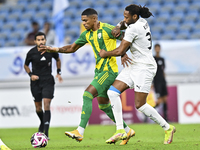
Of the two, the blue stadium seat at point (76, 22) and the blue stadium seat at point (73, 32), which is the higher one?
the blue stadium seat at point (76, 22)

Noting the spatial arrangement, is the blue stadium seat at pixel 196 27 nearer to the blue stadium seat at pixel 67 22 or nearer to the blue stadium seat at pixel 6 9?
the blue stadium seat at pixel 67 22

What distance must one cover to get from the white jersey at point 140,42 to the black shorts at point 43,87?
96.0 inches

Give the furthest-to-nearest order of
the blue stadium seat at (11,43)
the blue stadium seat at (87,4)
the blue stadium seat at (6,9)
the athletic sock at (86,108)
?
1. the blue stadium seat at (6,9)
2. the blue stadium seat at (87,4)
3. the blue stadium seat at (11,43)
4. the athletic sock at (86,108)

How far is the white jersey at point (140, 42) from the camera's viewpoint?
588 centimetres

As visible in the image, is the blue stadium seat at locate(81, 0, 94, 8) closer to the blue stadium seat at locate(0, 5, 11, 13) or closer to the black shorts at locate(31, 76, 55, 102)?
the blue stadium seat at locate(0, 5, 11, 13)

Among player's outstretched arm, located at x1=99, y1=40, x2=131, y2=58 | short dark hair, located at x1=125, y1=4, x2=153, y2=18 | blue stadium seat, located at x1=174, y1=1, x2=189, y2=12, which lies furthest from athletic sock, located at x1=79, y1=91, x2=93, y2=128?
blue stadium seat, located at x1=174, y1=1, x2=189, y2=12

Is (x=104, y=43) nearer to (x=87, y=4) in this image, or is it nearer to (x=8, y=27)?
(x=87, y=4)

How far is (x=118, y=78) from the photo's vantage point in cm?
613

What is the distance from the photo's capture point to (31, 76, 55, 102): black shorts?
7.89m

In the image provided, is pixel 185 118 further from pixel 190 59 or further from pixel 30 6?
pixel 30 6

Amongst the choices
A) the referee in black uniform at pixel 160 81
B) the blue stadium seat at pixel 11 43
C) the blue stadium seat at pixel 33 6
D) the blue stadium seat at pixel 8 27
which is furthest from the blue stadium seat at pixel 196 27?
the blue stadium seat at pixel 8 27

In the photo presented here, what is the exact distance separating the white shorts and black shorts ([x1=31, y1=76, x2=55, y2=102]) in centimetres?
222

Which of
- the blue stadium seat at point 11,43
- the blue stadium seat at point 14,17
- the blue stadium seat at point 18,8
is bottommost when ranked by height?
the blue stadium seat at point 11,43

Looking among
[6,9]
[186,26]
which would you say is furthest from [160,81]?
[6,9]
